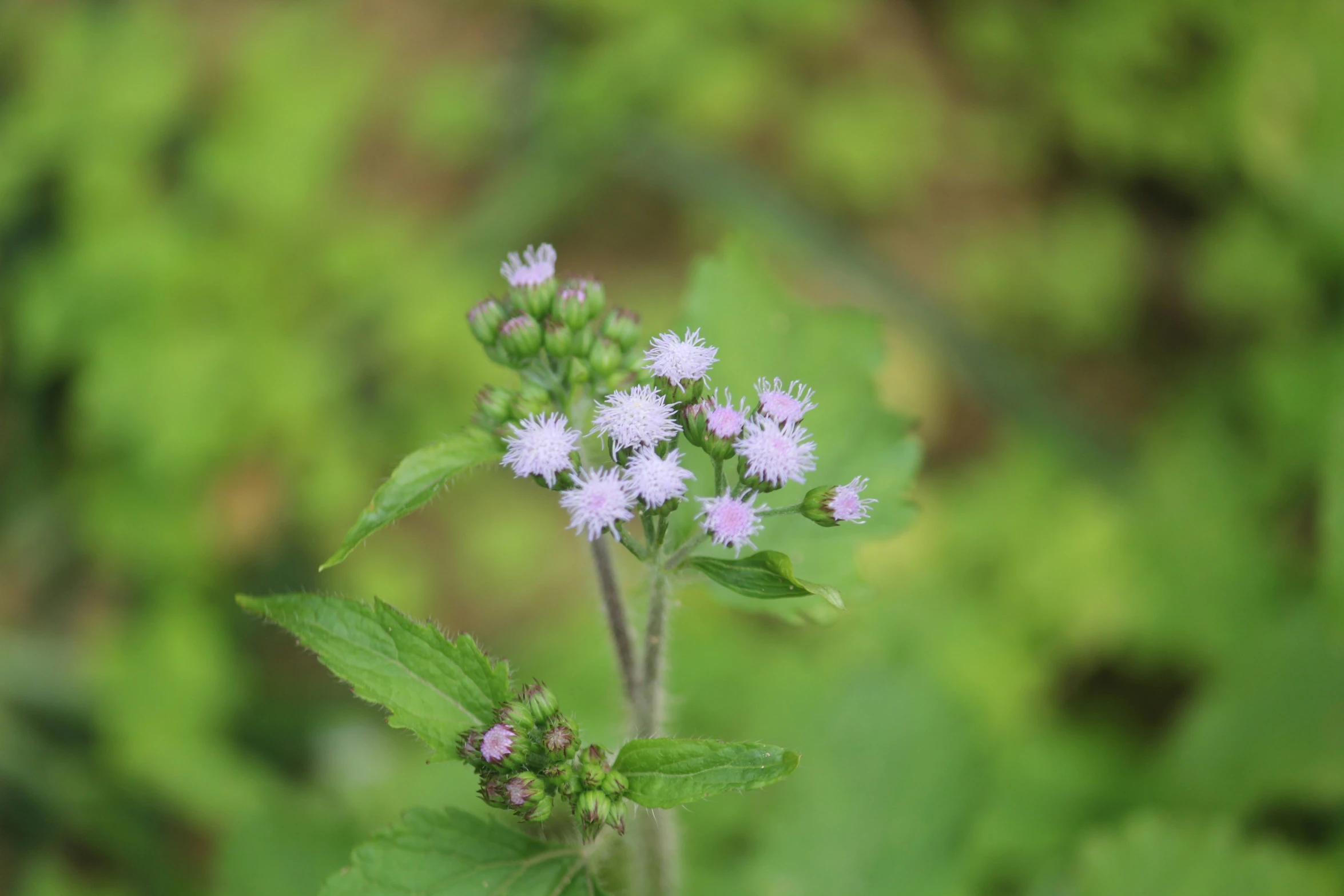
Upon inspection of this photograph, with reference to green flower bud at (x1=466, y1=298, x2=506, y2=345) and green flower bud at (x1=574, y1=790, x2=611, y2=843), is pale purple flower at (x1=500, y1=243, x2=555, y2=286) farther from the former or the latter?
green flower bud at (x1=574, y1=790, x2=611, y2=843)

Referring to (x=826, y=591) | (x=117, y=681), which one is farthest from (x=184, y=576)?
(x=826, y=591)

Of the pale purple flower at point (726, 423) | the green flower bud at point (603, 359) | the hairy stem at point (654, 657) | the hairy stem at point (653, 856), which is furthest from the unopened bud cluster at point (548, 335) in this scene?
the hairy stem at point (653, 856)

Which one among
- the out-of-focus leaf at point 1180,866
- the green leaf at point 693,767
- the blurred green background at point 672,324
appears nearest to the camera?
the green leaf at point 693,767

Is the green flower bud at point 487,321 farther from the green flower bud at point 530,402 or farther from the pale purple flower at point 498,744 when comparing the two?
the pale purple flower at point 498,744

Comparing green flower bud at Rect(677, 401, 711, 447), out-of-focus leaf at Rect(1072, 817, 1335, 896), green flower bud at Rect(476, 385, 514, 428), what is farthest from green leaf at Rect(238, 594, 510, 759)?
out-of-focus leaf at Rect(1072, 817, 1335, 896)

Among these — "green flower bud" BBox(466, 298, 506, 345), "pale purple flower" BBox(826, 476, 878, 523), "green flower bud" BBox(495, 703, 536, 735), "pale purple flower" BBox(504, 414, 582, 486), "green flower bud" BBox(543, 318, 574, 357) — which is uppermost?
"green flower bud" BBox(466, 298, 506, 345)

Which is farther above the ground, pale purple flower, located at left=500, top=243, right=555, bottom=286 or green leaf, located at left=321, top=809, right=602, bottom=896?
pale purple flower, located at left=500, top=243, right=555, bottom=286
